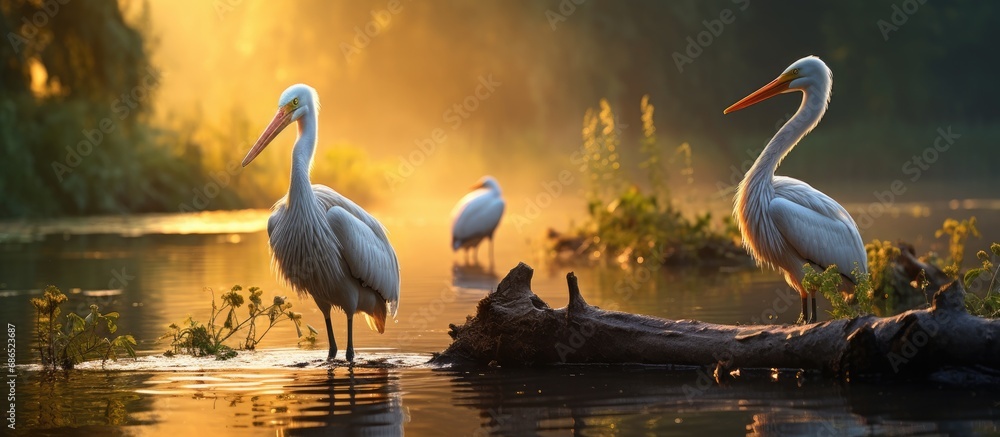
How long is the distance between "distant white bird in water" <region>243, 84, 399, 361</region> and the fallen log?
91 centimetres

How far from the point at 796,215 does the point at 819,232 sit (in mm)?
203

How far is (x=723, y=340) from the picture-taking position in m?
7.59

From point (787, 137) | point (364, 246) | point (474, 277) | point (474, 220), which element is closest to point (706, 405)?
point (364, 246)

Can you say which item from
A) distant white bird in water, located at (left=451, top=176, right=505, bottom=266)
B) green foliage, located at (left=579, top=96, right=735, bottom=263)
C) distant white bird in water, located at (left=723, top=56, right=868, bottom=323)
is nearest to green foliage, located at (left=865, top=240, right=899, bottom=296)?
distant white bird in water, located at (left=723, top=56, right=868, bottom=323)

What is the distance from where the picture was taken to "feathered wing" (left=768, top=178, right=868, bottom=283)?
356 inches

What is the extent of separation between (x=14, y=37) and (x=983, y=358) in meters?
22.8

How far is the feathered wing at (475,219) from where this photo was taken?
1792cm

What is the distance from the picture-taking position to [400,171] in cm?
4634

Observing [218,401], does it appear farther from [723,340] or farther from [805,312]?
[805,312]

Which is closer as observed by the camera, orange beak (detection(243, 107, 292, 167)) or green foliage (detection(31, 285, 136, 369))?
green foliage (detection(31, 285, 136, 369))

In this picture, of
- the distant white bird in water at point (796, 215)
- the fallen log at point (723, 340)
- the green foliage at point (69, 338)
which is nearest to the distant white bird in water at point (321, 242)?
the fallen log at point (723, 340)

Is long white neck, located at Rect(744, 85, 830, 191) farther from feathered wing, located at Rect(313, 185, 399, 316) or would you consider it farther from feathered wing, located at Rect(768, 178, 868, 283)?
feathered wing, located at Rect(313, 185, 399, 316)

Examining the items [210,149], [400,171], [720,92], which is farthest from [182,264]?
[720,92]

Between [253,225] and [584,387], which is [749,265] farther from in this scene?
[253,225]
